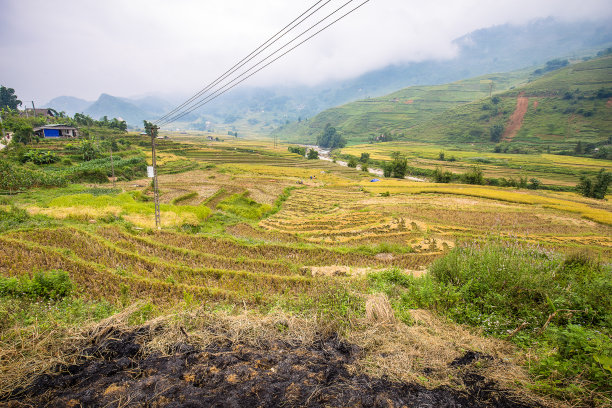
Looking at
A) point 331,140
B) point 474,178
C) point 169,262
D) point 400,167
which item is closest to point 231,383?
point 169,262

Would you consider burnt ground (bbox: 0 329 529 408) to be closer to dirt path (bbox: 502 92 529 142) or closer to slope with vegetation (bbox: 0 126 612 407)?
slope with vegetation (bbox: 0 126 612 407)

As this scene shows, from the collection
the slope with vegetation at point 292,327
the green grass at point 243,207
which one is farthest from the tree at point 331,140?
the slope with vegetation at point 292,327

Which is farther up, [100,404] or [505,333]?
[100,404]

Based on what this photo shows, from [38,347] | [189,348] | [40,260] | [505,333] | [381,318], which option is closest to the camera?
[38,347]

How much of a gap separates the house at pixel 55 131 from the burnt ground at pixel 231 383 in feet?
247

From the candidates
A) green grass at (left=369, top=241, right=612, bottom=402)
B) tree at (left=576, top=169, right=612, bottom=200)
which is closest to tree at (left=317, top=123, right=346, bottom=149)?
tree at (left=576, top=169, right=612, bottom=200)

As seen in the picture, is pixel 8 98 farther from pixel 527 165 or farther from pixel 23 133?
pixel 527 165

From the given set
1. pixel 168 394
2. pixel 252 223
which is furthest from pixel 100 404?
pixel 252 223

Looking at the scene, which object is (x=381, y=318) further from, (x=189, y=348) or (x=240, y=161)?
(x=240, y=161)

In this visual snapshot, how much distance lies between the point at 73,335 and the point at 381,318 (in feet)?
18.3

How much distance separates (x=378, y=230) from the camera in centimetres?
2009

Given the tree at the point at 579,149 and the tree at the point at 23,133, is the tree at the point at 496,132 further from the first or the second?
the tree at the point at 23,133

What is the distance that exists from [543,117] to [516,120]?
29.0 ft

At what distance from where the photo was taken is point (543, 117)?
107 metres
